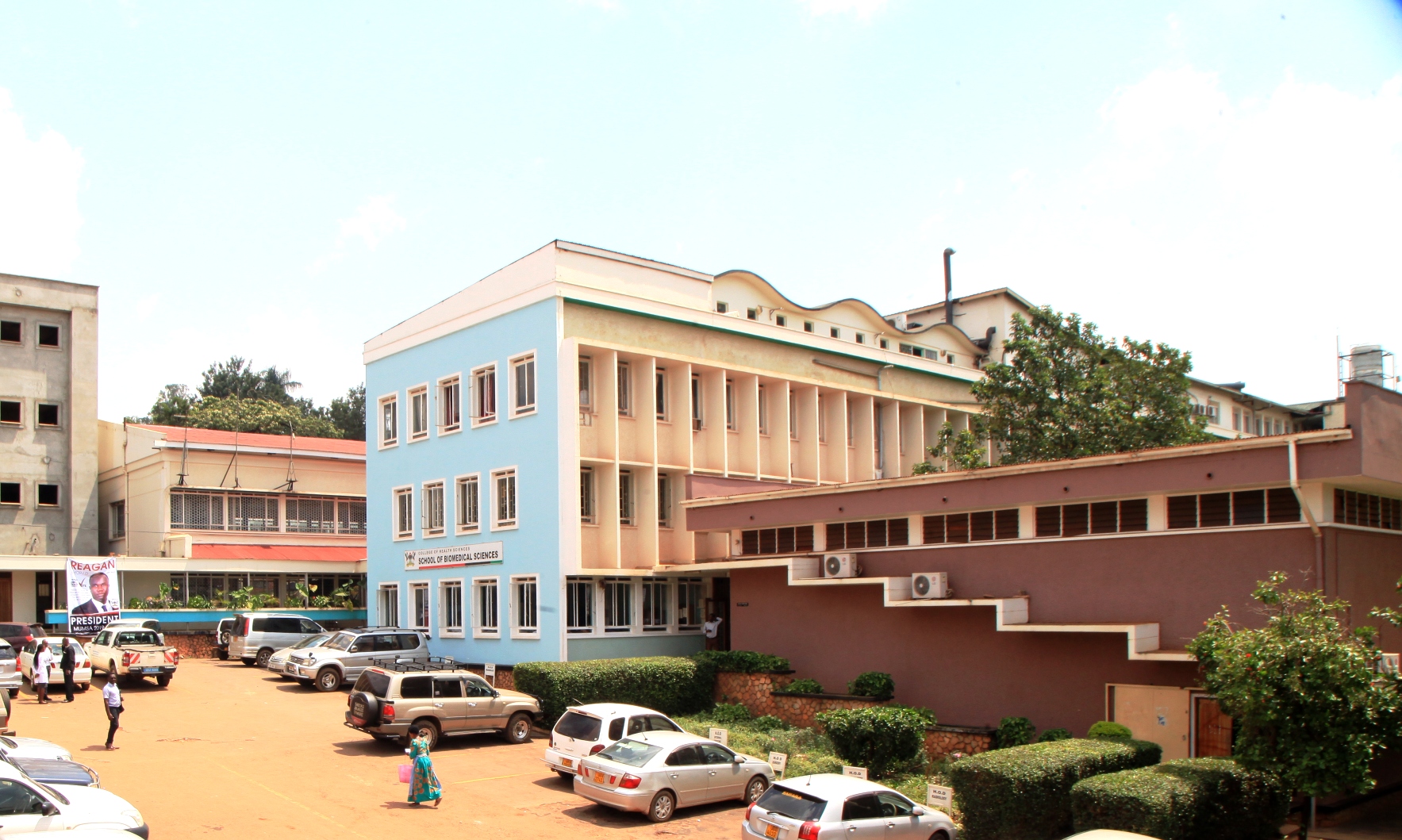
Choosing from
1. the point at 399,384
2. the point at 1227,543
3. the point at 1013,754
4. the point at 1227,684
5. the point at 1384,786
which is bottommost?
the point at 1384,786

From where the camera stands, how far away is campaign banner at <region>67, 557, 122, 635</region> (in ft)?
113

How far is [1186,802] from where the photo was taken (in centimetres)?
1487

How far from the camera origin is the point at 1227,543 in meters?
19.8

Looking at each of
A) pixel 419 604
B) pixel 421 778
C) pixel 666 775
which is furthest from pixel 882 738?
pixel 419 604

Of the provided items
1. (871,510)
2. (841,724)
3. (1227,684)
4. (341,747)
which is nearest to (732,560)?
(871,510)

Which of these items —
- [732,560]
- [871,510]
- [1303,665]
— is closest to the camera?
[1303,665]

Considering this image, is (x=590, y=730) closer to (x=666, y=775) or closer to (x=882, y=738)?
(x=666, y=775)

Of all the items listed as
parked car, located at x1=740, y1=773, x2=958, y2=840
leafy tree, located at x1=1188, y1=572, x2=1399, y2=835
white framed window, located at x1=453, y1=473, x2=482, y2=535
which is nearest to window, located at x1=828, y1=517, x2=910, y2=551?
parked car, located at x1=740, y1=773, x2=958, y2=840

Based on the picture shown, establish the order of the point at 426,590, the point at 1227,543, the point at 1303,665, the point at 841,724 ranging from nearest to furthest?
the point at 1303,665 < the point at 1227,543 < the point at 841,724 < the point at 426,590

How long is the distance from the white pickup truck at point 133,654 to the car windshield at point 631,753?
16.8 metres

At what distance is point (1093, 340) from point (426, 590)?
22.8m

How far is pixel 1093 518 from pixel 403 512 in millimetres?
22981

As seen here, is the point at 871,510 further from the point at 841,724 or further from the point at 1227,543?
the point at 1227,543

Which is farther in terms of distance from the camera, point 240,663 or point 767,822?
point 240,663
